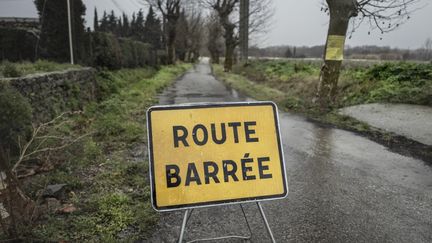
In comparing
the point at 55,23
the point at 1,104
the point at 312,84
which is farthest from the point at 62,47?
the point at 312,84

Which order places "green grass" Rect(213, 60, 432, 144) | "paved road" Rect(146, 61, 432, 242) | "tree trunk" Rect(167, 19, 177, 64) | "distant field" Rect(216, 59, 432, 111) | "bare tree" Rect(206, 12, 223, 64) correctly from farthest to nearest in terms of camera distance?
"bare tree" Rect(206, 12, 223, 64) < "tree trunk" Rect(167, 19, 177, 64) < "distant field" Rect(216, 59, 432, 111) < "green grass" Rect(213, 60, 432, 144) < "paved road" Rect(146, 61, 432, 242)

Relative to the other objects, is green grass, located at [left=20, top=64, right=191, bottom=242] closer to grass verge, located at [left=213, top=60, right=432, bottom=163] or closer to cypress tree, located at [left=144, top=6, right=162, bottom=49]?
grass verge, located at [left=213, top=60, right=432, bottom=163]

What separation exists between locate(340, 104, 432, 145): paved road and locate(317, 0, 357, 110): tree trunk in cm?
72

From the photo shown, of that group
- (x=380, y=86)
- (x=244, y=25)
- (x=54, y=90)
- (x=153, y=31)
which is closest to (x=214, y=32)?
(x=153, y=31)

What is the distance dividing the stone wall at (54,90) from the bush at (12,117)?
0.41m

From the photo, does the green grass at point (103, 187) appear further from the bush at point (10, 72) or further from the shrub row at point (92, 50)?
the shrub row at point (92, 50)

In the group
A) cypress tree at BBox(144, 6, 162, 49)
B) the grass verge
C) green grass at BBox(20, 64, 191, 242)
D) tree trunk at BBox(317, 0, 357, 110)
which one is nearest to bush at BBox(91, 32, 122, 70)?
the grass verge

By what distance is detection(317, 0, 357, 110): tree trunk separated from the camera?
975 centimetres

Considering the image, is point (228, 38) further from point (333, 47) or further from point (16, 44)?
point (16, 44)

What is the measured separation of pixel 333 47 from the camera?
995 centimetres

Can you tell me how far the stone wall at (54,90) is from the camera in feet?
19.6

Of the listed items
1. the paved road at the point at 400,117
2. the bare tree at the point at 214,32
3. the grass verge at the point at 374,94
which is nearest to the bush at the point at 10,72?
the grass verge at the point at 374,94

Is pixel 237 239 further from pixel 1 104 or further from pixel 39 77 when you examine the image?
pixel 39 77

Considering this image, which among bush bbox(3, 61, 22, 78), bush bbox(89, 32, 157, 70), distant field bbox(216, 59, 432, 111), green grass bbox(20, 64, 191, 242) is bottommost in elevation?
green grass bbox(20, 64, 191, 242)
